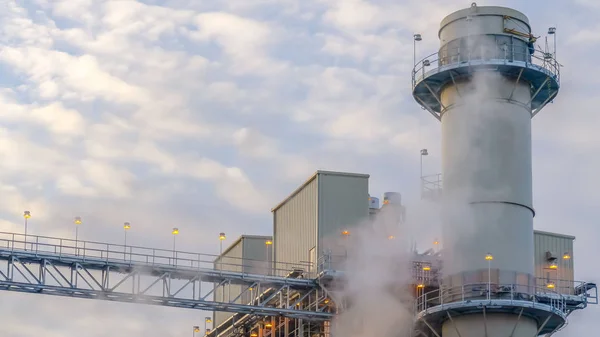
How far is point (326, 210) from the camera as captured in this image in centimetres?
7531

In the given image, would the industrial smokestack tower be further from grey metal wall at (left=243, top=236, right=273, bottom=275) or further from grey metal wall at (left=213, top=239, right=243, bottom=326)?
grey metal wall at (left=213, top=239, right=243, bottom=326)

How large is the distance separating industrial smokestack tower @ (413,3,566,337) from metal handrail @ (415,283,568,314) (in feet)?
0.18

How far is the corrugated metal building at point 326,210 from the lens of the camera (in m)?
74.9

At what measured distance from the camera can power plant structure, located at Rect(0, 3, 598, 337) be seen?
68750 millimetres

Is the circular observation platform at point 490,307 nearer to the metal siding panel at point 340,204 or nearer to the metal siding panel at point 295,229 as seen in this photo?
the metal siding panel at point 340,204

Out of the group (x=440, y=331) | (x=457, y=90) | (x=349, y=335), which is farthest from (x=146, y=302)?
(x=457, y=90)

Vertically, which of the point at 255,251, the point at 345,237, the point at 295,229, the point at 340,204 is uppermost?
the point at 340,204

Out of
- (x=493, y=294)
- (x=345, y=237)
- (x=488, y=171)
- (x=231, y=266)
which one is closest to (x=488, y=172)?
(x=488, y=171)

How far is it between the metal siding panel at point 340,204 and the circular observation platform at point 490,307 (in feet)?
22.7

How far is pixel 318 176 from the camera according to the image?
249 ft

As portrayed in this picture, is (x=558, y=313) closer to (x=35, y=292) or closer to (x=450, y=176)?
(x=450, y=176)

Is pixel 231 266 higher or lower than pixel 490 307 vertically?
higher

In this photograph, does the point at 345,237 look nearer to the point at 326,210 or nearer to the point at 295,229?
the point at 326,210

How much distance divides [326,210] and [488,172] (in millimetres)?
10519
